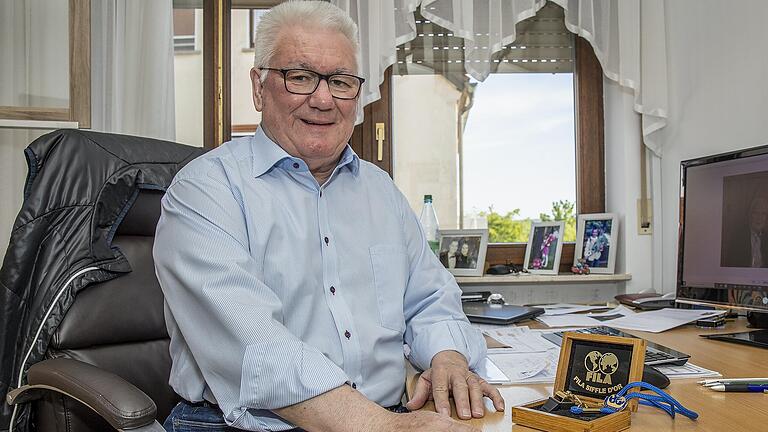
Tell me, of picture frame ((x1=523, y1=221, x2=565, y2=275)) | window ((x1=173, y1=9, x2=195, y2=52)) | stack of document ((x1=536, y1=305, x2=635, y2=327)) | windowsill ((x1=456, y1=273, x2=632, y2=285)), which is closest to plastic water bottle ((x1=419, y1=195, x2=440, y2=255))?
windowsill ((x1=456, y1=273, x2=632, y2=285))

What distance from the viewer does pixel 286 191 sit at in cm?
131

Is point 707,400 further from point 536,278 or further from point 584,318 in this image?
point 536,278


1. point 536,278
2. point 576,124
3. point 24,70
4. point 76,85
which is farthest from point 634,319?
point 24,70

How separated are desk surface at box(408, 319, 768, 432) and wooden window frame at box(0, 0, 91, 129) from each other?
1202 mm

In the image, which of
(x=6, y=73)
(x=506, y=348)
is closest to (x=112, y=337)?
(x=506, y=348)

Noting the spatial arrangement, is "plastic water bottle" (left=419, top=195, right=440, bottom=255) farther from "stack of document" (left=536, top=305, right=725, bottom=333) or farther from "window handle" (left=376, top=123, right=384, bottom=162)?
"stack of document" (left=536, top=305, right=725, bottom=333)

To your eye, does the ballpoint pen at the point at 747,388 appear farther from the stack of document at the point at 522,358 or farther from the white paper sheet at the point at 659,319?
the white paper sheet at the point at 659,319

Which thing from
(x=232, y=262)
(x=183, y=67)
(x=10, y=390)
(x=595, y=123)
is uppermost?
(x=183, y=67)

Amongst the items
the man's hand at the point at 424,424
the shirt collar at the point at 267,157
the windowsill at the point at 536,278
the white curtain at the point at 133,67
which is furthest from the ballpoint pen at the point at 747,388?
the white curtain at the point at 133,67

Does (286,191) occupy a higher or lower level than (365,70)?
lower

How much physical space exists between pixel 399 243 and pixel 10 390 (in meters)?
0.77

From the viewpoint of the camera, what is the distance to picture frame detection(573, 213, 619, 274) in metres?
2.41

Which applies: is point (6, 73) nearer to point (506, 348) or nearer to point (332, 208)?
point (332, 208)

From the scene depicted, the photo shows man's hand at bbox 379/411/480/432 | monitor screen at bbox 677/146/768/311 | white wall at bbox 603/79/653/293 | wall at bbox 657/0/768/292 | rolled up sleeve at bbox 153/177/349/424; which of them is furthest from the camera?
white wall at bbox 603/79/653/293
